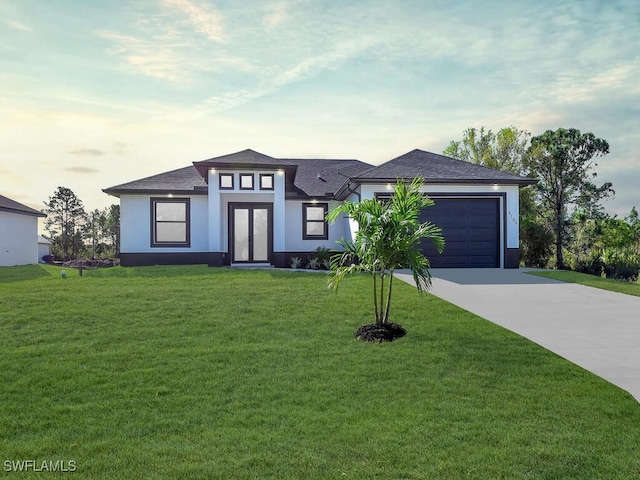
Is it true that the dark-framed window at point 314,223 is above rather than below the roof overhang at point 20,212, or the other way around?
below

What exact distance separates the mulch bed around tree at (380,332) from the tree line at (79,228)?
29.9 metres

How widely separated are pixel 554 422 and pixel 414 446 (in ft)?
5.34

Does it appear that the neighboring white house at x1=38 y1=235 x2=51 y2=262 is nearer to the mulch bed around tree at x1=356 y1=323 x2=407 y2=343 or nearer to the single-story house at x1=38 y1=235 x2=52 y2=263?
the single-story house at x1=38 y1=235 x2=52 y2=263

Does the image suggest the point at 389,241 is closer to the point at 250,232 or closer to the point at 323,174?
the point at 250,232

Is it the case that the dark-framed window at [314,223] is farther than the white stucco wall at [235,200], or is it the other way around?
the dark-framed window at [314,223]

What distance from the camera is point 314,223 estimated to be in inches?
786

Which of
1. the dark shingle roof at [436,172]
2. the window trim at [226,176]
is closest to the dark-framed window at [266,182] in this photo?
the window trim at [226,176]

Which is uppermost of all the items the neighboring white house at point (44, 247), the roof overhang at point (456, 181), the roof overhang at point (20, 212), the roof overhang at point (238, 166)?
the roof overhang at point (238, 166)

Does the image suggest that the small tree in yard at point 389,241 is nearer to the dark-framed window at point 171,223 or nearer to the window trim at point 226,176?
the window trim at point 226,176

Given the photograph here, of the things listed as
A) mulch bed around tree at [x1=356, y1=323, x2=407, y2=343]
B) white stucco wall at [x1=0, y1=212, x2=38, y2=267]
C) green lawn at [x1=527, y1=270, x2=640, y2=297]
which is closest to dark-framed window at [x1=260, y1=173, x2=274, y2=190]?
green lawn at [x1=527, y1=270, x2=640, y2=297]

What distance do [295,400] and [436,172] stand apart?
45.0 ft

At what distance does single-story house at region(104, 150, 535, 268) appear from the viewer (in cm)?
1678

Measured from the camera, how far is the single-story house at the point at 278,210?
1678 cm

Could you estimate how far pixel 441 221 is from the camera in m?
16.7
